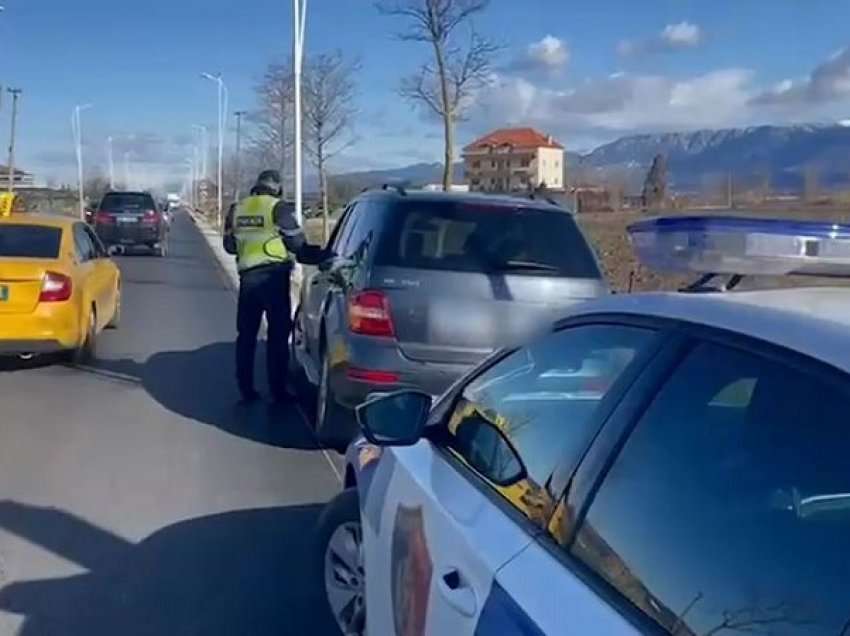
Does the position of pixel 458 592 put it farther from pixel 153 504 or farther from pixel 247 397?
pixel 247 397

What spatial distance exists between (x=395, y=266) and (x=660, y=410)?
4603 millimetres

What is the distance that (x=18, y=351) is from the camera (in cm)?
1074

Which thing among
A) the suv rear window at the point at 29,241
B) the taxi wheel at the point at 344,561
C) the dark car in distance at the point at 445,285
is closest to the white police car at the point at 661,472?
the taxi wheel at the point at 344,561

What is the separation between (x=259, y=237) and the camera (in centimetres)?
921

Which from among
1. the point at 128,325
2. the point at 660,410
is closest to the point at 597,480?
the point at 660,410

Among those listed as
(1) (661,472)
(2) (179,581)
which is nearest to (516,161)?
(2) (179,581)

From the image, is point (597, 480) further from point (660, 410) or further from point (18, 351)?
point (18, 351)

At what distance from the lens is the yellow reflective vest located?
30.2ft

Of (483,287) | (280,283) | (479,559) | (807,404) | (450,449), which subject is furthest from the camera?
(280,283)

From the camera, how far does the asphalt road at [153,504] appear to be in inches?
188

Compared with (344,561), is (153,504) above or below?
below

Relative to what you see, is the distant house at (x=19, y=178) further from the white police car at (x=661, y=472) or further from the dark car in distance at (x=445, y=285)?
the white police car at (x=661, y=472)

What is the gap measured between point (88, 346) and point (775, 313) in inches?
410

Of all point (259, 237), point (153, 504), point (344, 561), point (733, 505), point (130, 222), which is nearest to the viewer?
point (733, 505)
